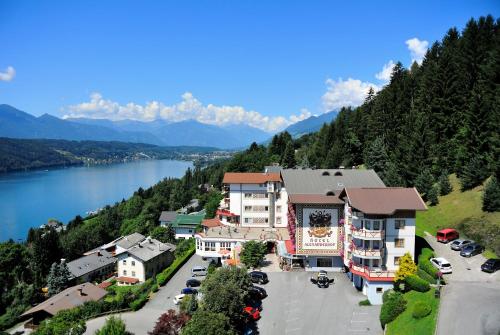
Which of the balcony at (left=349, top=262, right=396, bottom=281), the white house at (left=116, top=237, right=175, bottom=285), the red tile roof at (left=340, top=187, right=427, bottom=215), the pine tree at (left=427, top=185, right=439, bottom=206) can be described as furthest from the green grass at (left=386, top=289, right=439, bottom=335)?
the white house at (left=116, top=237, right=175, bottom=285)

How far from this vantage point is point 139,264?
48844 millimetres

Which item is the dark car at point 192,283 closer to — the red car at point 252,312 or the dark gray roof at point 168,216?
the red car at point 252,312

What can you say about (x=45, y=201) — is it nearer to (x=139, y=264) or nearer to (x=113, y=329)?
(x=139, y=264)

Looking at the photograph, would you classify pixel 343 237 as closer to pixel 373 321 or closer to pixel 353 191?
pixel 353 191

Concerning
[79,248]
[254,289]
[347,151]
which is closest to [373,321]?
[254,289]

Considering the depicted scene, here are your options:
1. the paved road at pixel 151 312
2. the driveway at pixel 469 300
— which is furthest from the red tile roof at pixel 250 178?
the driveway at pixel 469 300

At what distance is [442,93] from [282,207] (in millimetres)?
25402

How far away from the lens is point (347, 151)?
2817 inches

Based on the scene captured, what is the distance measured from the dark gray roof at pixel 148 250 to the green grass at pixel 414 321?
31.7 metres

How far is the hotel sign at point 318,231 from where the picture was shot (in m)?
37.1

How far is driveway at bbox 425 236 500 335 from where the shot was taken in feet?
70.9

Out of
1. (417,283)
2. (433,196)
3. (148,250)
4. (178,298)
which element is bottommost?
(148,250)

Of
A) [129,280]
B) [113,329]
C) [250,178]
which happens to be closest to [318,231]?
[250,178]

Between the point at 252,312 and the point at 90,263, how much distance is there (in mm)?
36973
